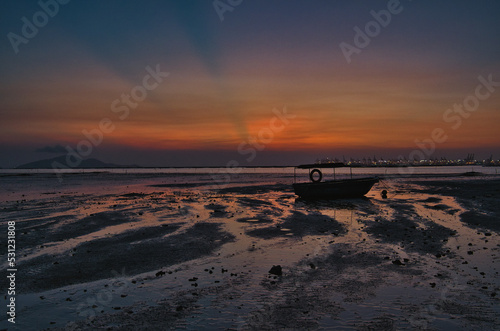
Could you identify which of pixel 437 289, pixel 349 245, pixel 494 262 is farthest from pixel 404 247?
pixel 437 289

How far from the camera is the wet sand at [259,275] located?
6.97 meters

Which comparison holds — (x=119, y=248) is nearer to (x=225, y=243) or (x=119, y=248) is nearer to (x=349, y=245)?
(x=225, y=243)

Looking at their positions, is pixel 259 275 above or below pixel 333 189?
below

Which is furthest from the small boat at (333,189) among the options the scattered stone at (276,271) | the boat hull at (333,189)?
the scattered stone at (276,271)

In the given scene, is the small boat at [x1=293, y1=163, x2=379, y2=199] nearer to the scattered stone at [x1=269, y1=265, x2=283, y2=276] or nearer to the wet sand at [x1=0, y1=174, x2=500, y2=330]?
the wet sand at [x1=0, y1=174, x2=500, y2=330]

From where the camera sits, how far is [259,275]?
980cm

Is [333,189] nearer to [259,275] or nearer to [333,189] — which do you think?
[333,189]

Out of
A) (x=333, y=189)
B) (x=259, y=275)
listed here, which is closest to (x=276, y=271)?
(x=259, y=275)

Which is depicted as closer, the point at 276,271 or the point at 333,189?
the point at 276,271

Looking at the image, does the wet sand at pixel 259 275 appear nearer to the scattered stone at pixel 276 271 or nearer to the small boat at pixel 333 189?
the scattered stone at pixel 276 271

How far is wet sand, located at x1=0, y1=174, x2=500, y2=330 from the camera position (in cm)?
697

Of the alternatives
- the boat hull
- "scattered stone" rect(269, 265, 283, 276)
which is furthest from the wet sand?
the boat hull

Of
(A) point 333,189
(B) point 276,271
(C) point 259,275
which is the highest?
(A) point 333,189

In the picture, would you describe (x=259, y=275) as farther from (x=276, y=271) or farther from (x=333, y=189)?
(x=333, y=189)
